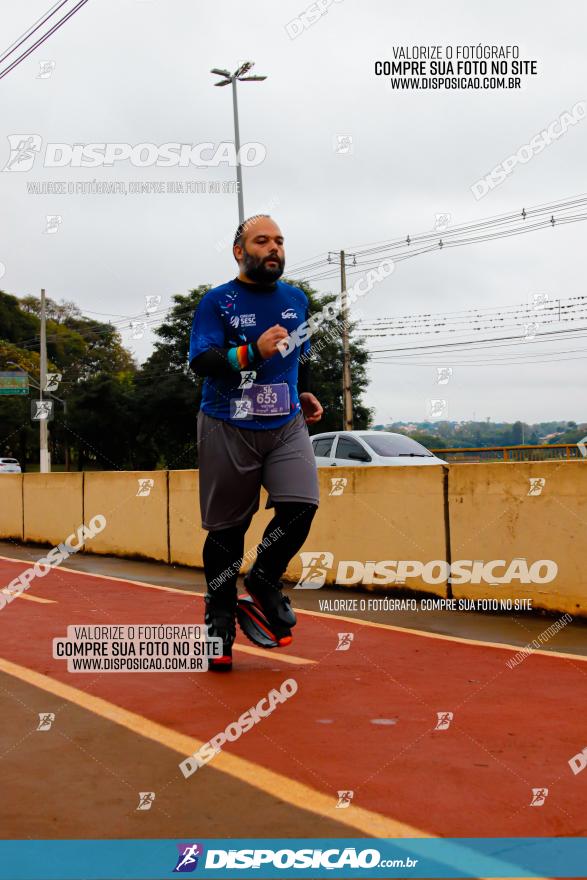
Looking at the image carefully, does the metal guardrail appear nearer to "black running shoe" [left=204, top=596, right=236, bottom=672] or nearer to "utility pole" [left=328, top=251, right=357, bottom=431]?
"utility pole" [left=328, top=251, right=357, bottom=431]

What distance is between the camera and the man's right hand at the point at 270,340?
3967 mm

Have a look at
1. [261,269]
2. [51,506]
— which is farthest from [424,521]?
[51,506]

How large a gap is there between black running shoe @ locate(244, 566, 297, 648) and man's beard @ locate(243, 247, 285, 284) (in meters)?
1.28

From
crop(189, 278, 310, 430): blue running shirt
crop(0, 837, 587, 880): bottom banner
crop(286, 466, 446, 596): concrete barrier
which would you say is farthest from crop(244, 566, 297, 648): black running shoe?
crop(286, 466, 446, 596): concrete barrier

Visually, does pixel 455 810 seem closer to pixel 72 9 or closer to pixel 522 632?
pixel 522 632

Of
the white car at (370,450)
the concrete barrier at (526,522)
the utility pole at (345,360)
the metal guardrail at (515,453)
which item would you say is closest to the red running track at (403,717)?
the concrete barrier at (526,522)

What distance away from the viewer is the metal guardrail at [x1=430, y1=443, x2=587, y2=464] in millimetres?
28594

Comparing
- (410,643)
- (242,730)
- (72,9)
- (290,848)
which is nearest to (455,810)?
(290,848)

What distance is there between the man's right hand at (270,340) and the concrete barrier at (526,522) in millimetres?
2776

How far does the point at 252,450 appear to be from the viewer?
421 cm

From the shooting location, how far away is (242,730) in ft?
10.5

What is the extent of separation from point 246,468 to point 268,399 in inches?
12.4

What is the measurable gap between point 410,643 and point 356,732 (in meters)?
1.90

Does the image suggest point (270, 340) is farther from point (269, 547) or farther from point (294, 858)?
point (294, 858)
